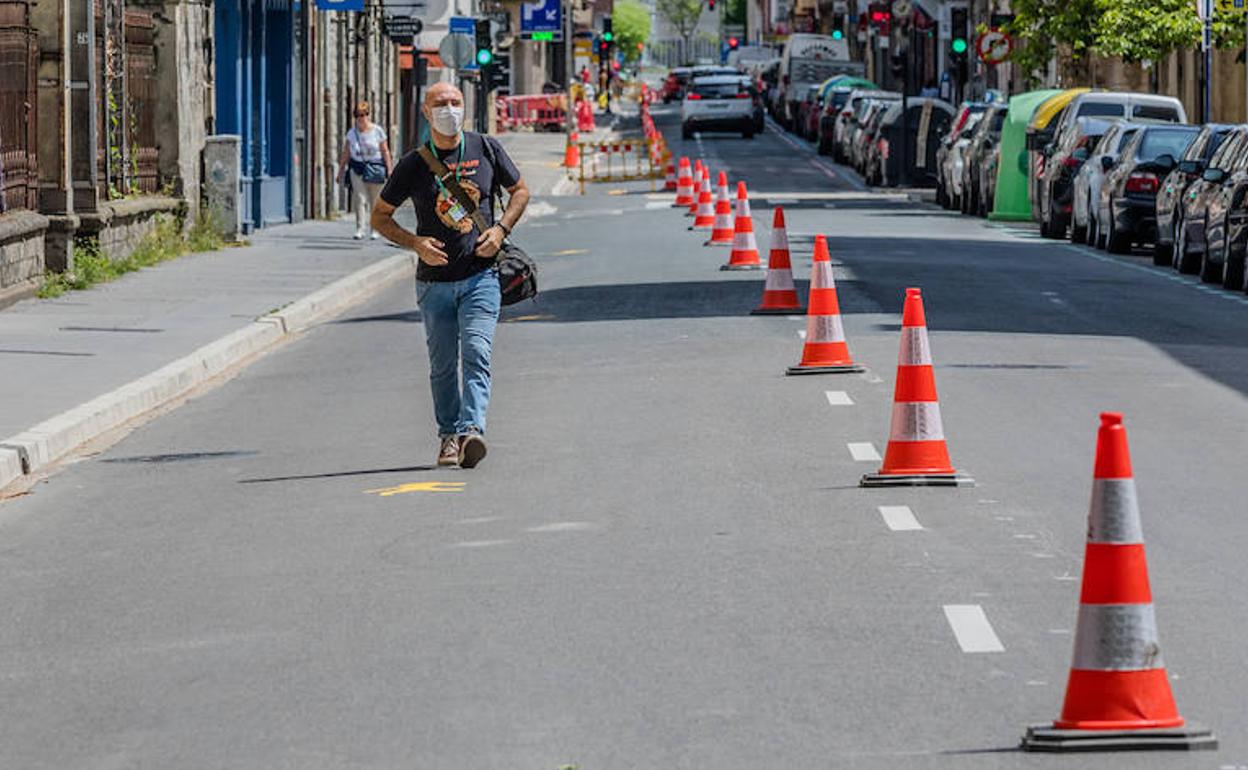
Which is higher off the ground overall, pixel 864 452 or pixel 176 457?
pixel 864 452

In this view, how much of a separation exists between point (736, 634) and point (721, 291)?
16.5 metres

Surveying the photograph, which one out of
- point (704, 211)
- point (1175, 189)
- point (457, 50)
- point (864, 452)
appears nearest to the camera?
point (864, 452)

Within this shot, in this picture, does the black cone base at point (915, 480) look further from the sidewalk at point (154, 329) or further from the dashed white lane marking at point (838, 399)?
the sidewalk at point (154, 329)

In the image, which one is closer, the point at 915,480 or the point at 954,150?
the point at 915,480

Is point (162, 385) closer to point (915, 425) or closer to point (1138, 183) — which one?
point (915, 425)

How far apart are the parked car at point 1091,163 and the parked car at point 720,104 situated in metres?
51.6

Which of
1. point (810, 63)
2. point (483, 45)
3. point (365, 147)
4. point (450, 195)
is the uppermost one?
point (810, 63)

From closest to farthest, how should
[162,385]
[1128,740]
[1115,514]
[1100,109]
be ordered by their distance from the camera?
1. [1128,740]
2. [1115,514]
3. [162,385]
4. [1100,109]

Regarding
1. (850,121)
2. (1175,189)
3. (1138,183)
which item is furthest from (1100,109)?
(850,121)

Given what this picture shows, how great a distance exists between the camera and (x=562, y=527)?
11117 mm

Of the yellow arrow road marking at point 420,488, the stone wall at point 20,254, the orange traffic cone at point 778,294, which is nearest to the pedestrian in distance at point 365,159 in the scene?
the stone wall at point 20,254

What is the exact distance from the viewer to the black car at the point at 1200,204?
26.4m

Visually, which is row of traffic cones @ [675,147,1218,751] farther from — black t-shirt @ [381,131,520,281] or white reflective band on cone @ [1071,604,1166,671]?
black t-shirt @ [381,131,520,281]

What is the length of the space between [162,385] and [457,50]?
25.7 metres
